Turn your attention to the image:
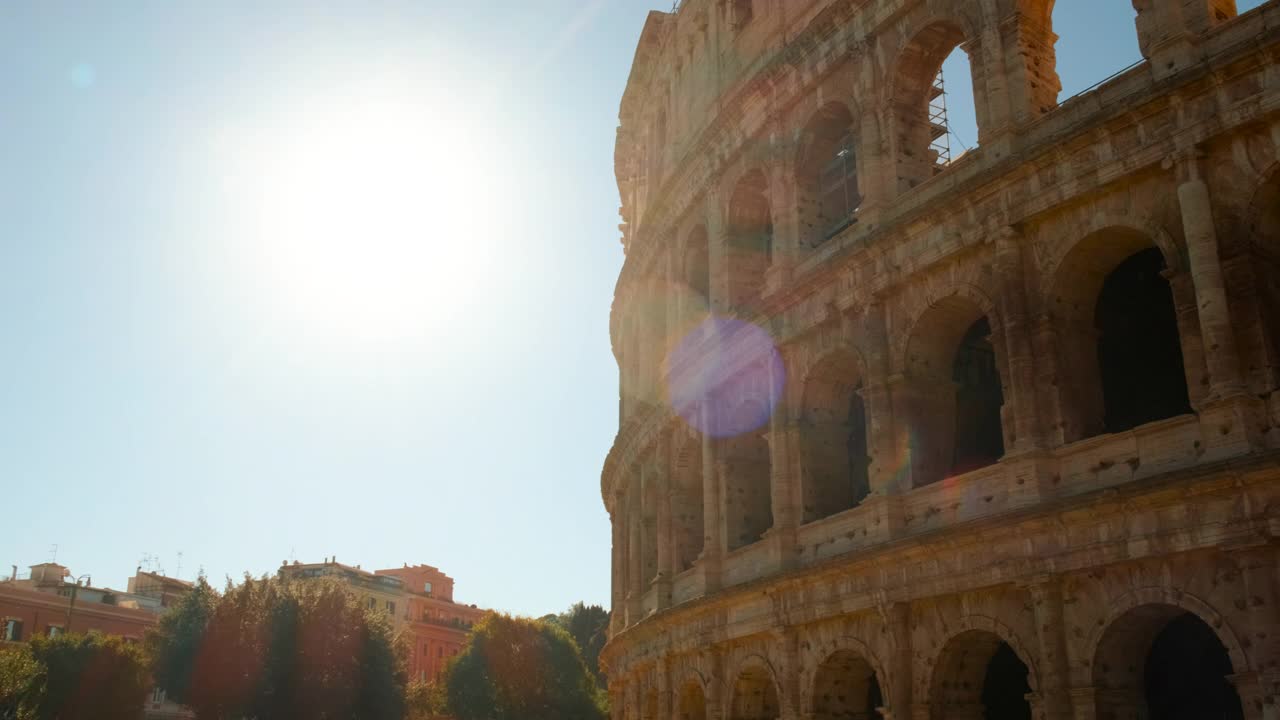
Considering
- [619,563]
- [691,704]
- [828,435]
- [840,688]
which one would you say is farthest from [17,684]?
[840,688]

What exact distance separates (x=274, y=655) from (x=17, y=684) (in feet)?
30.2

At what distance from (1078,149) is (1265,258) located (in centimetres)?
241

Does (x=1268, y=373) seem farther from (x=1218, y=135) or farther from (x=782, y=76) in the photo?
(x=782, y=76)

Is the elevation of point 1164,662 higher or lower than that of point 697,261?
lower

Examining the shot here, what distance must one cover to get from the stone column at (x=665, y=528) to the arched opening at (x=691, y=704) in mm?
1723

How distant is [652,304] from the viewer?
84.6 feet

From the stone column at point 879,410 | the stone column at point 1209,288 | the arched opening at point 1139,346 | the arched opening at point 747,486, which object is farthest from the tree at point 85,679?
the stone column at point 1209,288

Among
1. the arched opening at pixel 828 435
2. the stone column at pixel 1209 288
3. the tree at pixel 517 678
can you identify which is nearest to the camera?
the stone column at pixel 1209 288

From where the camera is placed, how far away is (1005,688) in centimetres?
1622

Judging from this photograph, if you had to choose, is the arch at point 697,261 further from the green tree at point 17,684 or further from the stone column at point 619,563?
the green tree at point 17,684

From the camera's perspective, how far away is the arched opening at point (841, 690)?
1616 centimetres

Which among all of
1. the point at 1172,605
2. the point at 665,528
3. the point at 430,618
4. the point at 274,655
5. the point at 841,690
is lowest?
the point at 841,690

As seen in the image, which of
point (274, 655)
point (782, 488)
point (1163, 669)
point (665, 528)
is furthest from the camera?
point (274, 655)

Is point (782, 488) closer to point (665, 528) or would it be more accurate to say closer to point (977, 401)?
point (977, 401)
